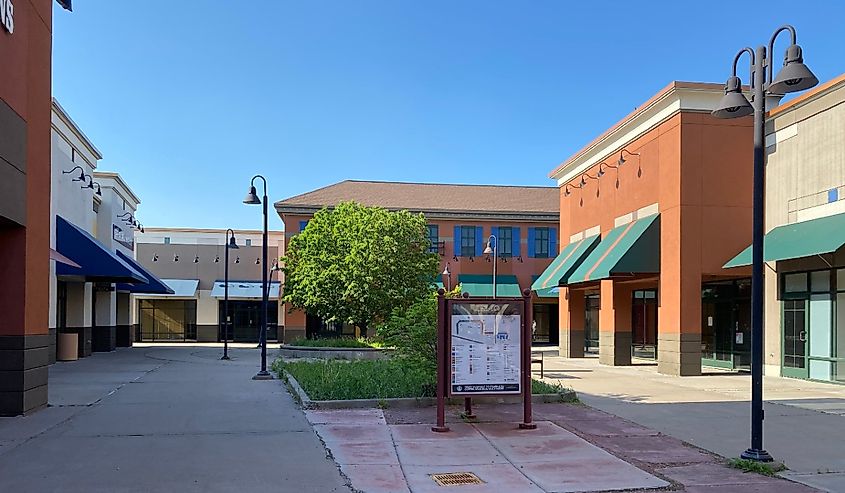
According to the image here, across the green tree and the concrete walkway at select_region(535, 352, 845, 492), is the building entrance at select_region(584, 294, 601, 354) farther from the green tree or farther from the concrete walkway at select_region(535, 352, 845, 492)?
the concrete walkway at select_region(535, 352, 845, 492)

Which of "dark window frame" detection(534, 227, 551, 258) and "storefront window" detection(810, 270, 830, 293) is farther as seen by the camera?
"dark window frame" detection(534, 227, 551, 258)

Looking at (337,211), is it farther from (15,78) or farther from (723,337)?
(15,78)

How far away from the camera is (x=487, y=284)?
4569cm

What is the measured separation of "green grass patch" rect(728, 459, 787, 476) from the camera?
8750 mm

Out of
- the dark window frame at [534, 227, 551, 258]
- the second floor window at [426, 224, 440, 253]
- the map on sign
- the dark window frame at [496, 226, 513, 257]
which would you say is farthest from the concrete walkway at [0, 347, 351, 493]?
the dark window frame at [534, 227, 551, 258]

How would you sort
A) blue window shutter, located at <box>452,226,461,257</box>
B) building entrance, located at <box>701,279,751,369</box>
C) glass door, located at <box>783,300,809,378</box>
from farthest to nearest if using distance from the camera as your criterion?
blue window shutter, located at <box>452,226,461,257</box> → building entrance, located at <box>701,279,751,369</box> → glass door, located at <box>783,300,809,378</box>

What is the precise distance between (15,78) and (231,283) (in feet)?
122

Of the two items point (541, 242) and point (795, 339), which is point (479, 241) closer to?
point (541, 242)

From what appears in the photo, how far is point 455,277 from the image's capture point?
151ft

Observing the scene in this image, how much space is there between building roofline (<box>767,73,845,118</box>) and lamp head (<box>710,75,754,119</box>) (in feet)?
33.8

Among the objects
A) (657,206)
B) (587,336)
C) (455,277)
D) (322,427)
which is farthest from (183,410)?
(455,277)

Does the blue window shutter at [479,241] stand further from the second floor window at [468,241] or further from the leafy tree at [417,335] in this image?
the leafy tree at [417,335]

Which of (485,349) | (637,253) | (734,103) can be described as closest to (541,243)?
(637,253)

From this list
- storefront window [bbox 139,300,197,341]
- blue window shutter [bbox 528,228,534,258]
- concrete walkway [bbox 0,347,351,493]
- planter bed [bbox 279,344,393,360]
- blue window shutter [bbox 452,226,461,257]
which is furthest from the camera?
storefront window [bbox 139,300,197,341]
